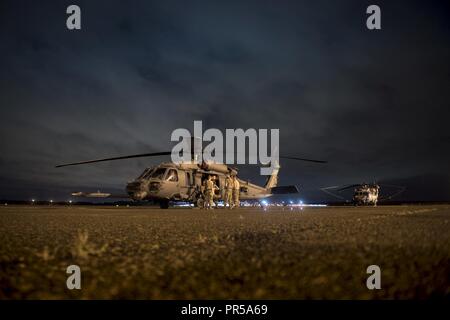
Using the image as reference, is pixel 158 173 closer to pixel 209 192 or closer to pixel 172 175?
pixel 172 175

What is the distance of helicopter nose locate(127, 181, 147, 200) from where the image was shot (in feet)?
60.4


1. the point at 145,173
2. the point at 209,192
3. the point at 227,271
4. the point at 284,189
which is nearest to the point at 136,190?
the point at 145,173

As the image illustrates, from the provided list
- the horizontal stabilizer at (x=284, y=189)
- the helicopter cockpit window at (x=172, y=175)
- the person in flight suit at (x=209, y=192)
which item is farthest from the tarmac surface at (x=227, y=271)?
the horizontal stabilizer at (x=284, y=189)

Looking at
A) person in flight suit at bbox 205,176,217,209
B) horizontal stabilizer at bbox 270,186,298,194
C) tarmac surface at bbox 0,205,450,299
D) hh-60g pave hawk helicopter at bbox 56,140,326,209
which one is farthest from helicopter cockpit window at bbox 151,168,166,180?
tarmac surface at bbox 0,205,450,299

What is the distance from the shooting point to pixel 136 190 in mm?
18438

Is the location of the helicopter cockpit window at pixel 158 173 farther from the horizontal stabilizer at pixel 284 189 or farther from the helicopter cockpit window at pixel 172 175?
the horizontal stabilizer at pixel 284 189

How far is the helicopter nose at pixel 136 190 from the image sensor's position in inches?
725

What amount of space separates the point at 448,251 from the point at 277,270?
1515 mm

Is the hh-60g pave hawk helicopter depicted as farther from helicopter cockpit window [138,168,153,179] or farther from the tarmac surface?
the tarmac surface

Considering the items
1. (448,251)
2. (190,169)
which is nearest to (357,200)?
(190,169)

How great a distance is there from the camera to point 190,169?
20.6m
